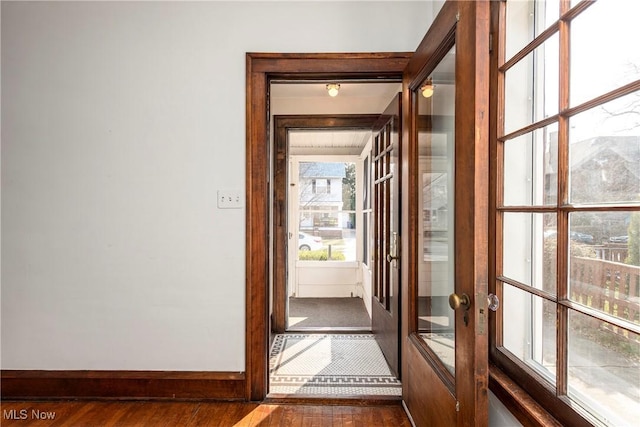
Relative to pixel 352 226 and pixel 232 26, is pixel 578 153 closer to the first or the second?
pixel 232 26

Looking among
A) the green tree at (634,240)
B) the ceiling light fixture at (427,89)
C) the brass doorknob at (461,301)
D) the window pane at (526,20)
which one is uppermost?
the window pane at (526,20)

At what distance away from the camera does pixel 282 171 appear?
10.9 feet

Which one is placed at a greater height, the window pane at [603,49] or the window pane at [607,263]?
the window pane at [603,49]

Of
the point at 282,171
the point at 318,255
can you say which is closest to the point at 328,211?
the point at 318,255

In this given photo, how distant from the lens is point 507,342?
136cm

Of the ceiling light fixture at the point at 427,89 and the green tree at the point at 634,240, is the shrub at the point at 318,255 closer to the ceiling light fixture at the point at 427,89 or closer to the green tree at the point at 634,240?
the ceiling light fixture at the point at 427,89

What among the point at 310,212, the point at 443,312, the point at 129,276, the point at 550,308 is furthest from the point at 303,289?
the point at 550,308

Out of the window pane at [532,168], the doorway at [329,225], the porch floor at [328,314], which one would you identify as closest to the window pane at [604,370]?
the window pane at [532,168]

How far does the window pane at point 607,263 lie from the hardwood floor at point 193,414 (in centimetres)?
132

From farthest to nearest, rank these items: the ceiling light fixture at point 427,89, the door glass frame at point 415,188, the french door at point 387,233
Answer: the french door at point 387,233, the door glass frame at point 415,188, the ceiling light fixture at point 427,89

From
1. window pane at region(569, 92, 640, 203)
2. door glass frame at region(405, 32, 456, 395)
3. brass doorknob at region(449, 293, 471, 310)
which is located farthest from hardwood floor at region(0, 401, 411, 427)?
window pane at region(569, 92, 640, 203)

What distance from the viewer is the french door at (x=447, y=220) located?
1139mm

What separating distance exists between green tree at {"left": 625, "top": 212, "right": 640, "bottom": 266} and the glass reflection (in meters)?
0.69

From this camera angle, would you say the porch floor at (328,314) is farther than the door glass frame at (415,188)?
Yes
